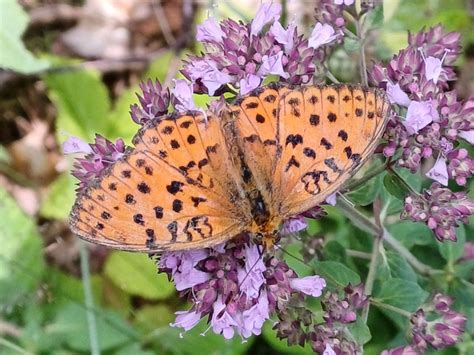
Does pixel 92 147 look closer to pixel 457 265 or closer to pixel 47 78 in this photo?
pixel 457 265

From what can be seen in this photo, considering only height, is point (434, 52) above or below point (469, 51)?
above

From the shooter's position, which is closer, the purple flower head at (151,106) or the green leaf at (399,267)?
the purple flower head at (151,106)

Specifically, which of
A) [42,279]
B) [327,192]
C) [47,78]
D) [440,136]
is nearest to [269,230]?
[327,192]

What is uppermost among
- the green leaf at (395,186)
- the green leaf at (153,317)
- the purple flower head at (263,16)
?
→ the purple flower head at (263,16)

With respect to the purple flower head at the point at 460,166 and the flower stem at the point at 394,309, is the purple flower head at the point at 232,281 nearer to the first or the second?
the flower stem at the point at 394,309

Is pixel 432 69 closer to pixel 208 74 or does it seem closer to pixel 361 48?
pixel 361 48

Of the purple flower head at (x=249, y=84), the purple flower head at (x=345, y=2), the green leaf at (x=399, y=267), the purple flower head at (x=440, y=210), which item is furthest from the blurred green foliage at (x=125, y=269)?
the purple flower head at (x=249, y=84)
